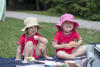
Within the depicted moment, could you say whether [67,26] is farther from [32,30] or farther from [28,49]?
[28,49]

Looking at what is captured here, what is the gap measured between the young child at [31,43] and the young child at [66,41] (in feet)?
0.82

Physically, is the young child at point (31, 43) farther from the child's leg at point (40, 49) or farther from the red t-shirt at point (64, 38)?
the red t-shirt at point (64, 38)

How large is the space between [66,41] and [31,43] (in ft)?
2.22

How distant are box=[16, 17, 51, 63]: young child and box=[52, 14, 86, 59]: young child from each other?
0.25 m

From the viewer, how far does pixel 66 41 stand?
4.20 m

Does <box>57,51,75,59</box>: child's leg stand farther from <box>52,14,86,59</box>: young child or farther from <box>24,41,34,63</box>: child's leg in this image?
<box>24,41,34,63</box>: child's leg

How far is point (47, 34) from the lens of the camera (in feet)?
21.5

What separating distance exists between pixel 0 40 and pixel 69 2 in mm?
8507

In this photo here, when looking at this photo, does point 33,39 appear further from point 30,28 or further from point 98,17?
point 98,17

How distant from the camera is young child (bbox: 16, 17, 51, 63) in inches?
152

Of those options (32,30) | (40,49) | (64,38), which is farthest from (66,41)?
(32,30)

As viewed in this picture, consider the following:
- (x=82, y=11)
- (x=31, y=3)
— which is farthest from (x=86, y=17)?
(x=31, y=3)

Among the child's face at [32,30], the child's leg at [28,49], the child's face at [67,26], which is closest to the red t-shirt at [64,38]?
the child's face at [67,26]

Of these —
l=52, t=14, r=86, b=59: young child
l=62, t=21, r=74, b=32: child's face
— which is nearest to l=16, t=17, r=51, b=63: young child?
l=52, t=14, r=86, b=59: young child
